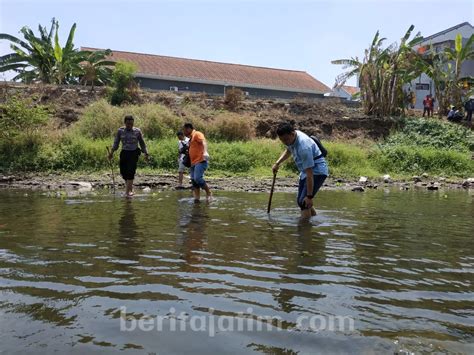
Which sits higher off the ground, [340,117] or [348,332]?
[340,117]

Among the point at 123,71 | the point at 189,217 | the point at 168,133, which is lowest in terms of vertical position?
the point at 189,217

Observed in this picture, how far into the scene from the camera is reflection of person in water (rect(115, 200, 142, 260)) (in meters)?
5.43

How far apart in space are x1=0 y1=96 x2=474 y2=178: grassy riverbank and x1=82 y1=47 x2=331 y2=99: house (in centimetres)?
1119

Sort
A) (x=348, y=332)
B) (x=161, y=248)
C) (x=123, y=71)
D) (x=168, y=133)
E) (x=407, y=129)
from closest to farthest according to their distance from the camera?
(x=348, y=332), (x=161, y=248), (x=168, y=133), (x=123, y=71), (x=407, y=129)

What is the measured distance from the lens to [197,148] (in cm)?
1054

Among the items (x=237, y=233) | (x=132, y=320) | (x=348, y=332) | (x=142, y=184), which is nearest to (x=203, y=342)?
(x=132, y=320)

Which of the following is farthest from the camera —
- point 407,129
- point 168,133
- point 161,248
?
point 407,129

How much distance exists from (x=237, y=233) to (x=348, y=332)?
3.77 meters

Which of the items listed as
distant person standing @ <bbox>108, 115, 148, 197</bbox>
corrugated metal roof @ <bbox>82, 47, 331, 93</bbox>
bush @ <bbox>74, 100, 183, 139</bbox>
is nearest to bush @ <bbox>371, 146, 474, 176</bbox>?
bush @ <bbox>74, 100, 183, 139</bbox>

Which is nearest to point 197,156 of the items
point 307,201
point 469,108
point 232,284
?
point 307,201

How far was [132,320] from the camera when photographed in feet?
11.1

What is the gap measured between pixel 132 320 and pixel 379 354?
174cm

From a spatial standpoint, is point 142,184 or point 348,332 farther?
point 142,184

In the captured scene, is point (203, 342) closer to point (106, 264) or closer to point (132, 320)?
point (132, 320)
